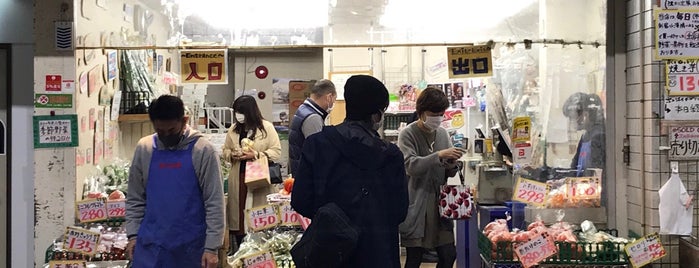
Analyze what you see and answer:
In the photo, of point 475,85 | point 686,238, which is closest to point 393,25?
point 475,85

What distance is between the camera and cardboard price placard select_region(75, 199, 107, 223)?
4.63m

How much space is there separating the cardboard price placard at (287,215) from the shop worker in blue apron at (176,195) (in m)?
1.06

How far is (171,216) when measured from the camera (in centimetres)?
349

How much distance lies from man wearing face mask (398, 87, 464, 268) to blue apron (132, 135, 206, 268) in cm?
140

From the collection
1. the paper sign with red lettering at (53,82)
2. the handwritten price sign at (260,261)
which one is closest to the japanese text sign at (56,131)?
the paper sign with red lettering at (53,82)

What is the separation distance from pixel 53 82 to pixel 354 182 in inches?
109

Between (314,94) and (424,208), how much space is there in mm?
1084

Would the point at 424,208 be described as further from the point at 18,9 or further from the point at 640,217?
the point at 18,9

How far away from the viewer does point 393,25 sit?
26.0 feet

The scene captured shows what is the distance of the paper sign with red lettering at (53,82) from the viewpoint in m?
4.56

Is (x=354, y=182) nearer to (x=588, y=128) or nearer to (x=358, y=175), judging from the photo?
(x=358, y=175)

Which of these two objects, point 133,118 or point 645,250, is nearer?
point 645,250

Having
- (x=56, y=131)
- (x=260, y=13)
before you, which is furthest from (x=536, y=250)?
(x=260, y=13)

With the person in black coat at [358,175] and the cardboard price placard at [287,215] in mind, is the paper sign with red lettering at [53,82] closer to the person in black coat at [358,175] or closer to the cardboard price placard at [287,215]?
the cardboard price placard at [287,215]
